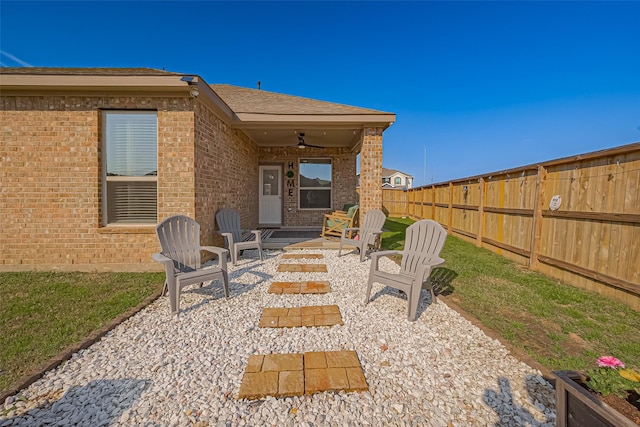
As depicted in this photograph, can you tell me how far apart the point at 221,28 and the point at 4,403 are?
407 inches

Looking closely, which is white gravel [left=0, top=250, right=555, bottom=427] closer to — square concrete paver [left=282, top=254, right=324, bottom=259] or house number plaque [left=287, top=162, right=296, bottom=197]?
square concrete paver [left=282, top=254, right=324, bottom=259]

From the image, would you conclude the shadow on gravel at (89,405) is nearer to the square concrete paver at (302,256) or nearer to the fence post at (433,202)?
the square concrete paver at (302,256)

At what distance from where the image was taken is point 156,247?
4.77 m

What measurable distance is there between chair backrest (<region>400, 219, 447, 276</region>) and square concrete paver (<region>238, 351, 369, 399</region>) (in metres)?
1.64

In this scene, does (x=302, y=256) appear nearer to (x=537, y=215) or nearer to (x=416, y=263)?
(x=416, y=263)

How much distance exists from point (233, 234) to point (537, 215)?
5.62 metres

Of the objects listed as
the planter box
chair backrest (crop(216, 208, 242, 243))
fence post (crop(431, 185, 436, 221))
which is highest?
fence post (crop(431, 185, 436, 221))

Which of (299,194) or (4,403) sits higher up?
(299,194)

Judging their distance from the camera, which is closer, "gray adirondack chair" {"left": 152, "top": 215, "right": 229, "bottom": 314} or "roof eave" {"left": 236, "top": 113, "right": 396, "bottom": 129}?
"gray adirondack chair" {"left": 152, "top": 215, "right": 229, "bottom": 314}

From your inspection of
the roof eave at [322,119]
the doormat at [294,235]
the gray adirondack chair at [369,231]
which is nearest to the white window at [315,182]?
the doormat at [294,235]

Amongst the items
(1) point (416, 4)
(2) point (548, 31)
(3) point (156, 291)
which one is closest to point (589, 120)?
(2) point (548, 31)

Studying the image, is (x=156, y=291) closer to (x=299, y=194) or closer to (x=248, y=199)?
(x=248, y=199)

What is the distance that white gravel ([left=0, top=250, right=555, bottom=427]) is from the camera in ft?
5.60

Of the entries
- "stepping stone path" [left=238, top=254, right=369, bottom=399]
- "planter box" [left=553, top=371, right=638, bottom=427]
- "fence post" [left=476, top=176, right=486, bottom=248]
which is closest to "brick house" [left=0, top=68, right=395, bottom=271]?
"stepping stone path" [left=238, top=254, right=369, bottom=399]
